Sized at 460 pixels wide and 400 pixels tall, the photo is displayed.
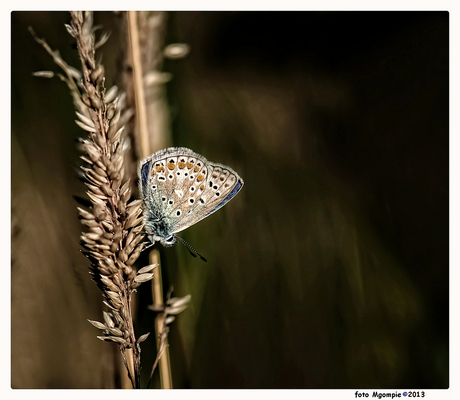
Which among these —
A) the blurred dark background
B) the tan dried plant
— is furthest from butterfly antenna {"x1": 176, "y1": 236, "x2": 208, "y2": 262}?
the tan dried plant

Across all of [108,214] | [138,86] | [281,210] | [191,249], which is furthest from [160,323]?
[138,86]

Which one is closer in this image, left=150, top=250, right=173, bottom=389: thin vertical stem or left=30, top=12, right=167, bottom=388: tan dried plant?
left=30, top=12, right=167, bottom=388: tan dried plant

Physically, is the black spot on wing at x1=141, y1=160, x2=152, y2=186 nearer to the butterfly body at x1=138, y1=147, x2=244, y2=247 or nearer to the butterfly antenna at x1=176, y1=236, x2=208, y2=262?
the butterfly body at x1=138, y1=147, x2=244, y2=247

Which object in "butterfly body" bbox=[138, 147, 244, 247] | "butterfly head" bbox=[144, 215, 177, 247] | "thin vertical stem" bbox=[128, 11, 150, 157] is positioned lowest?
"butterfly head" bbox=[144, 215, 177, 247]

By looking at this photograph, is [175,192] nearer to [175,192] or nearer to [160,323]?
[175,192]

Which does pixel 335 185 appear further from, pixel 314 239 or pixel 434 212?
pixel 434 212

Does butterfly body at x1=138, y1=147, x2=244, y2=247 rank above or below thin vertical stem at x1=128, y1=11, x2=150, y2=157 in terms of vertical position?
below

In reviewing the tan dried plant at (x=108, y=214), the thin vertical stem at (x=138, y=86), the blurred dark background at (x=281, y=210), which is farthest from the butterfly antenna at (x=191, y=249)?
the thin vertical stem at (x=138, y=86)

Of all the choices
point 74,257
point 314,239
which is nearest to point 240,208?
point 314,239
